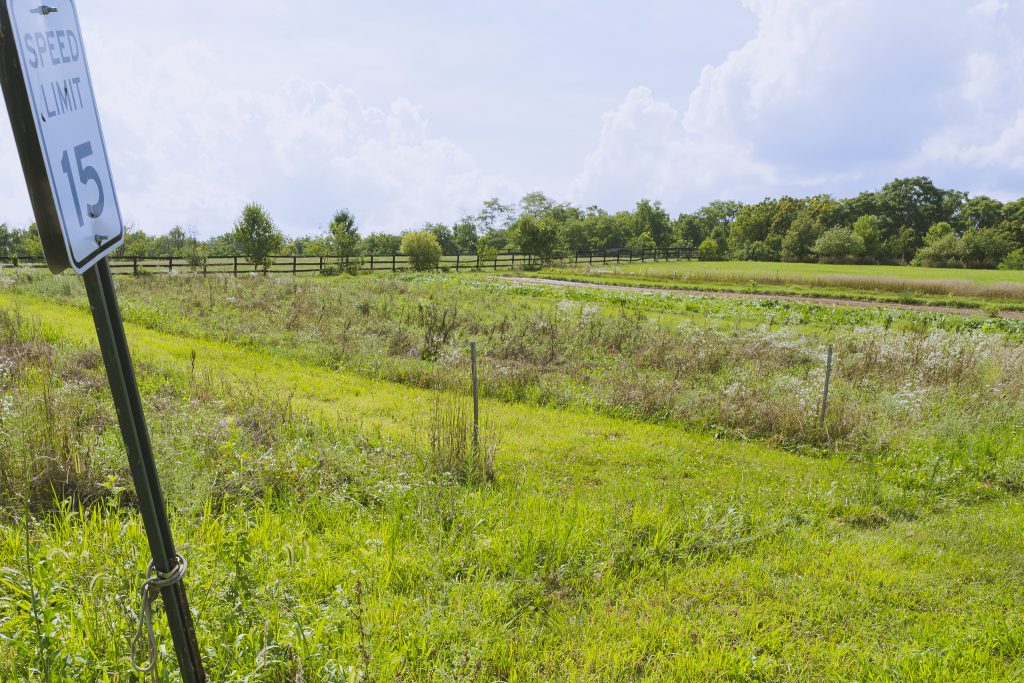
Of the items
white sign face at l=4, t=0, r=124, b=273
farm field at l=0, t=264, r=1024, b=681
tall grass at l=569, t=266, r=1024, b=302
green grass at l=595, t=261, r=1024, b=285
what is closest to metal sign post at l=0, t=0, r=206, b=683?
white sign face at l=4, t=0, r=124, b=273

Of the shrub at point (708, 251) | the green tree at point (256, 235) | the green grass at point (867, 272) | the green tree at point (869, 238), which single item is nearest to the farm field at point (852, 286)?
the green grass at point (867, 272)

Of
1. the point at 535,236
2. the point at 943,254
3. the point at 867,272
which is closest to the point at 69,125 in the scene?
the point at 535,236

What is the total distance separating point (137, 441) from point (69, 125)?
2.86ft

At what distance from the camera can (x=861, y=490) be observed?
7.08m

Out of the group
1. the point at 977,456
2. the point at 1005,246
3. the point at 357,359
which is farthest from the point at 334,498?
the point at 1005,246

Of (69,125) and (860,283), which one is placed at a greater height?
(69,125)

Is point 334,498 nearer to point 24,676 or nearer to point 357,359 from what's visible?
point 24,676

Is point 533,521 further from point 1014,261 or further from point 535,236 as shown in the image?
point 1014,261

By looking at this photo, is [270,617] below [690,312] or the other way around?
the other way around

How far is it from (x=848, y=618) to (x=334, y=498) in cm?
435

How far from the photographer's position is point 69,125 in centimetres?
144

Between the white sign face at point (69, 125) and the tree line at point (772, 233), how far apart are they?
4541 cm

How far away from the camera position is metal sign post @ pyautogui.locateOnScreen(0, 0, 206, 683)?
1296 mm

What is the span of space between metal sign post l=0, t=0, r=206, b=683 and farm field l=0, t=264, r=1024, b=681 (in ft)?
5.14
